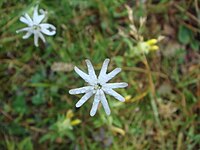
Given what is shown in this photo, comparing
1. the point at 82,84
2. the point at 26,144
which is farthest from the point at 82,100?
the point at 26,144

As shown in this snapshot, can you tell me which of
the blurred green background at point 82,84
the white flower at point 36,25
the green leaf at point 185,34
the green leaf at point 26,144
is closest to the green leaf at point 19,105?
the blurred green background at point 82,84

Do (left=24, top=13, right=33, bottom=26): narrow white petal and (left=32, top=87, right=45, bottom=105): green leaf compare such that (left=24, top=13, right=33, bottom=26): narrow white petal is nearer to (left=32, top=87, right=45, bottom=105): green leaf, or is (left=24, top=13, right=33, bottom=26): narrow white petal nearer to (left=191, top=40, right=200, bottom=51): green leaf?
(left=32, top=87, right=45, bottom=105): green leaf

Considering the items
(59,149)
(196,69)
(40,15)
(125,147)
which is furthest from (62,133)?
(196,69)

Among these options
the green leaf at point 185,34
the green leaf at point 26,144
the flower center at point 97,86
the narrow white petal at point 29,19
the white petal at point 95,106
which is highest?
the green leaf at point 185,34

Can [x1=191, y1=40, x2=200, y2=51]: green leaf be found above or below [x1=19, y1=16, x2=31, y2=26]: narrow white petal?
above

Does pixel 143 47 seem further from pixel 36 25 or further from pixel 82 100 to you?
Result: pixel 82 100

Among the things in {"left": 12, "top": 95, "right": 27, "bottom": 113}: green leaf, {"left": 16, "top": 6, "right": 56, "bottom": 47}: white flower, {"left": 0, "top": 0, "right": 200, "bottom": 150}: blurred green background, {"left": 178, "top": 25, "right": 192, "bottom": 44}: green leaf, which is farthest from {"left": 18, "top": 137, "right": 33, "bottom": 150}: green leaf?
{"left": 178, "top": 25, "right": 192, "bottom": 44}: green leaf

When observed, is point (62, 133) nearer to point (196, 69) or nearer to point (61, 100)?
point (61, 100)

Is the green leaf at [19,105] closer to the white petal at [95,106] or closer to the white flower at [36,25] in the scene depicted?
the white flower at [36,25]
